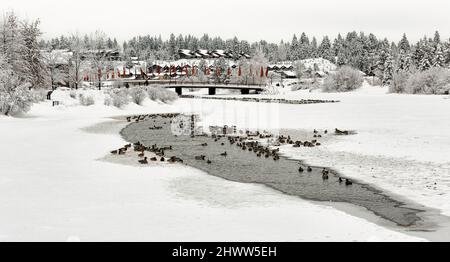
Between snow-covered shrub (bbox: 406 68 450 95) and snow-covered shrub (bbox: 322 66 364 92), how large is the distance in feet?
67.7

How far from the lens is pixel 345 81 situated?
11019cm

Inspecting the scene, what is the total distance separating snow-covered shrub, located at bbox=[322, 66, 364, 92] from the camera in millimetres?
110000

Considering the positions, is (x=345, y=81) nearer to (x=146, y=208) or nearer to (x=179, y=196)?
(x=179, y=196)

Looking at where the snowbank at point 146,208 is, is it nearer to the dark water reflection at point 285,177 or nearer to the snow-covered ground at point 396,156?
the dark water reflection at point 285,177

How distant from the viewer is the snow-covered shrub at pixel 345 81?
110 meters

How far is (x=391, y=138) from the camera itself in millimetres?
25406

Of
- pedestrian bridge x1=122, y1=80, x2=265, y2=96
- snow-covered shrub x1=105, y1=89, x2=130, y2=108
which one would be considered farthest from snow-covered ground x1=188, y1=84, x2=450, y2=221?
pedestrian bridge x1=122, y1=80, x2=265, y2=96

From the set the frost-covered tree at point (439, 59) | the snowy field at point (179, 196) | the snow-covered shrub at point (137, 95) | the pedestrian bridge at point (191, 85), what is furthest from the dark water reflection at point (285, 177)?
the frost-covered tree at point (439, 59)

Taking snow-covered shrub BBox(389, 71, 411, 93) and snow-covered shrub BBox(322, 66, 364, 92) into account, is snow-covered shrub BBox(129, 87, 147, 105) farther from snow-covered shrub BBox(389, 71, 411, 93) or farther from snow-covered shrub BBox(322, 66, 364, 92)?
snow-covered shrub BBox(322, 66, 364, 92)

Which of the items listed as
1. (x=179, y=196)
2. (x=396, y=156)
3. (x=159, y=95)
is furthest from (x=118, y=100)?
(x=179, y=196)

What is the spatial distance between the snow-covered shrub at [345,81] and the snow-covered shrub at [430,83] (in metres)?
20.6

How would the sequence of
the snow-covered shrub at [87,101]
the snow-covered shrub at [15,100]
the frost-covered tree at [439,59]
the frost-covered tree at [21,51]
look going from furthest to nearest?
the frost-covered tree at [439,59], the frost-covered tree at [21,51], the snow-covered shrub at [87,101], the snow-covered shrub at [15,100]

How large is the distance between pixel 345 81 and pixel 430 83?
25.9m

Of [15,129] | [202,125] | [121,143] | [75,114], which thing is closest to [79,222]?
[121,143]
